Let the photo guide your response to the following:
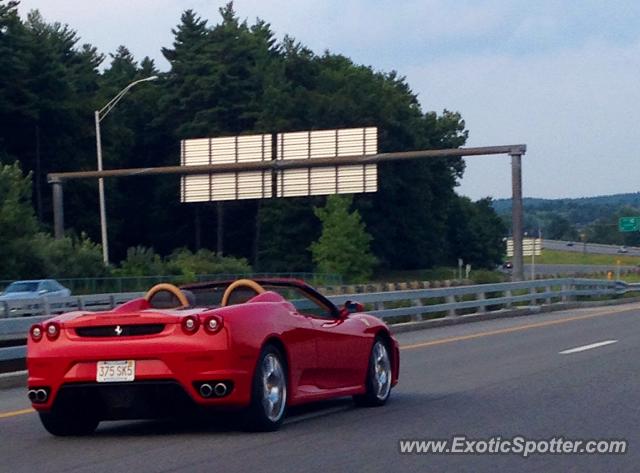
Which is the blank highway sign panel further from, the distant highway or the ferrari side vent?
the distant highway

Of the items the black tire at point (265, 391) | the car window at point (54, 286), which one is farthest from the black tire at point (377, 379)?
the car window at point (54, 286)

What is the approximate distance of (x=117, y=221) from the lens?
297 feet

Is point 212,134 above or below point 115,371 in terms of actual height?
above

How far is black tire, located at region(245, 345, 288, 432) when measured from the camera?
34.8 ft

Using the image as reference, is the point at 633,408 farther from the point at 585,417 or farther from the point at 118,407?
the point at 118,407

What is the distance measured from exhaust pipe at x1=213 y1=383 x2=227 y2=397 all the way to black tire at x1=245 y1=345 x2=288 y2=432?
0.28 metres

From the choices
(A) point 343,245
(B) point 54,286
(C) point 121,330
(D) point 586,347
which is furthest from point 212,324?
(A) point 343,245

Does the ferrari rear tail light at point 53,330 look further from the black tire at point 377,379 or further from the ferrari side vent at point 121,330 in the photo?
the black tire at point 377,379

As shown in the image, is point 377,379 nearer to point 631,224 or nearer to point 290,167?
point 290,167

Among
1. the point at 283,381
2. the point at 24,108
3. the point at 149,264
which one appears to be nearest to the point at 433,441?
the point at 283,381

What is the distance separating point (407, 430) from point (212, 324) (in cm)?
197

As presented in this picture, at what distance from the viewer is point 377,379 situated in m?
12.9

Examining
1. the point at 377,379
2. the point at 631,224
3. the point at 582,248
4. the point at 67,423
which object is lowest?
the point at 582,248

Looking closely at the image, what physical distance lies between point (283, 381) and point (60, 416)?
1.82m
